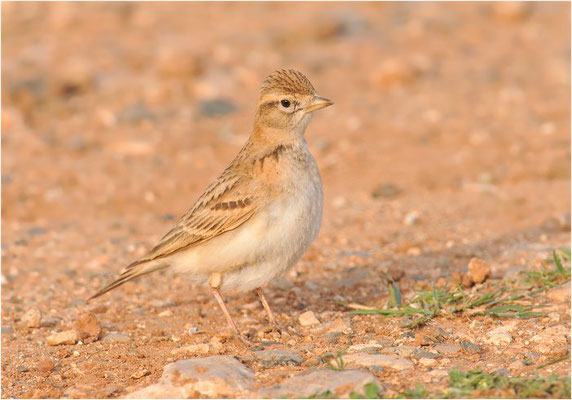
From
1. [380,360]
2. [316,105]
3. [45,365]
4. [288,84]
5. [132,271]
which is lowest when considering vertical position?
[380,360]

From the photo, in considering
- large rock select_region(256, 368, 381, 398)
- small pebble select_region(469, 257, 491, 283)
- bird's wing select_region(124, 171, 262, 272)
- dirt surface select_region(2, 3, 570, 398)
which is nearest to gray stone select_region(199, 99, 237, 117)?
dirt surface select_region(2, 3, 570, 398)

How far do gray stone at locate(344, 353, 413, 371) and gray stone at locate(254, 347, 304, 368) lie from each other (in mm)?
293

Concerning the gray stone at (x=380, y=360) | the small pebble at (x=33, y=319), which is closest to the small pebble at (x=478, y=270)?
the gray stone at (x=380, y=360)

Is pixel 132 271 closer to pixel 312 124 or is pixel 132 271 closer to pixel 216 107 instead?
pixel 312 124

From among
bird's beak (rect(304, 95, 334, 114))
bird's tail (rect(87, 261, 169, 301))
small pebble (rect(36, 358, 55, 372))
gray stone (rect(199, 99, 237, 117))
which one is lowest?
small pebble (rect(36, 358, 55, 372))

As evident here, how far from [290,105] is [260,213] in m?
0.92

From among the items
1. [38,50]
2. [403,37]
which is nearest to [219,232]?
[38,50]

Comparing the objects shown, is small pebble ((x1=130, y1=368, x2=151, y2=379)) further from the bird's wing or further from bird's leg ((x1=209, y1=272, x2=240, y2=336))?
the bird's wing

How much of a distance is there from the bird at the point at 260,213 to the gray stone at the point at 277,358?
0.67 meters

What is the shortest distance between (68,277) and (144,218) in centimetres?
168

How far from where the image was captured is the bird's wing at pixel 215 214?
594cm

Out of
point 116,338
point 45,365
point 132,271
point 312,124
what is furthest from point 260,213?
point 312,124

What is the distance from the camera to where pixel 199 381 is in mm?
4785

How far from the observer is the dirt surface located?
582cm
